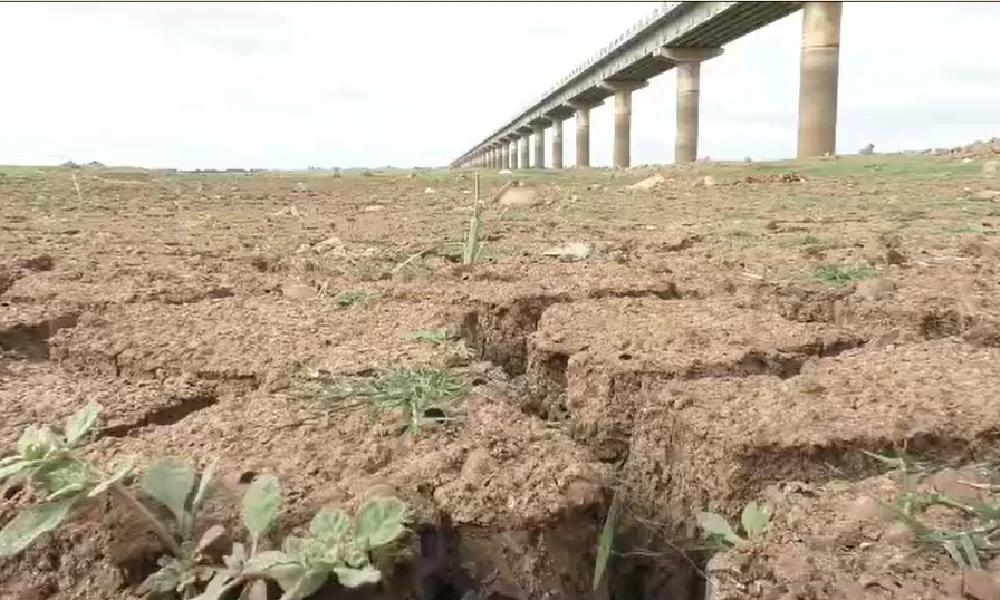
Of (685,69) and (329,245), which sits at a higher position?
(685,69)

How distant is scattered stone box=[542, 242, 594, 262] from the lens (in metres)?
2.54

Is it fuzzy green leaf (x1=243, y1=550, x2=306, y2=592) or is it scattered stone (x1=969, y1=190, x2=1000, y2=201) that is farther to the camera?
scattered stone (x1=969, y1=190, x2=1000, y2=201)

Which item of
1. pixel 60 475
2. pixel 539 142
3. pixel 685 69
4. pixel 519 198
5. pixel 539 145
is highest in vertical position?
pixel 685 69

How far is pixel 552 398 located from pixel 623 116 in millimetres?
28385

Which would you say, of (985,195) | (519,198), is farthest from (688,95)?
(985,195)

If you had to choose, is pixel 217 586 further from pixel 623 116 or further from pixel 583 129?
pixel 583 129

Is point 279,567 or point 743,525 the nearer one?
point 279,567

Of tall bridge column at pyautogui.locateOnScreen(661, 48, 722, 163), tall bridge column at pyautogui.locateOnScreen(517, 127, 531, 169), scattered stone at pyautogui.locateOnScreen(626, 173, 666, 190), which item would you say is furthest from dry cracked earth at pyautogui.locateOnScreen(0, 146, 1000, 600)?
tall bridge column at pyautogui.locateOnScreen(517, 127, 531, 169)

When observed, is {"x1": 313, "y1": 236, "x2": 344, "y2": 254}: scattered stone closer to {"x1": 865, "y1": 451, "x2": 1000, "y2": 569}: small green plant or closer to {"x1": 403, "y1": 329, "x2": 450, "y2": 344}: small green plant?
{"x1": 403, "y1": 329, "x2": 450, "y2": 344}: small green plant

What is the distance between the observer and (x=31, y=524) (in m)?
0.80

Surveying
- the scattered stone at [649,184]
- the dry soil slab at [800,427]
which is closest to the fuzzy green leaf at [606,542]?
the dry soil slab at [800,427]

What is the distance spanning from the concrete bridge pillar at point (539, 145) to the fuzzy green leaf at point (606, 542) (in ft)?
135

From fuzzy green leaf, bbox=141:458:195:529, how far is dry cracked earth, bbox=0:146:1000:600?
34 millimetres

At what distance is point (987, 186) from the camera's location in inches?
185
